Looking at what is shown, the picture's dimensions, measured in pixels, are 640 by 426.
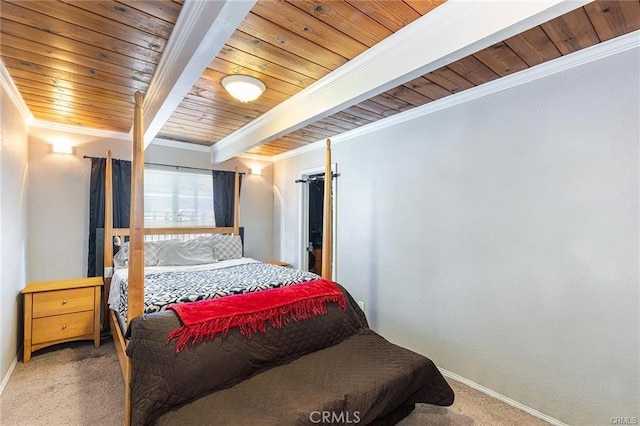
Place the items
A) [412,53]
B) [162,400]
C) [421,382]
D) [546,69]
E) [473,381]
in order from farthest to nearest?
[473,381] < [546,69] < [421,382] < [412,53] < [162,400]

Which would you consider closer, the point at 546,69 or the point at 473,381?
the point at 546,69

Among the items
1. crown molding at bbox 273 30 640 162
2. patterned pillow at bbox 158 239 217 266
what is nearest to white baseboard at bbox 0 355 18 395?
patterned pillow at bbox 158 239 217 266

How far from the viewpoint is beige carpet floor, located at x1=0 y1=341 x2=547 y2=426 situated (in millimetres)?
1976

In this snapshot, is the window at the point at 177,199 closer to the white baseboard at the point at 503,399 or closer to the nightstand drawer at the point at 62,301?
the nightstand drawer at the point at 62,301

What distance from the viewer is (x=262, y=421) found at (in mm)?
1390

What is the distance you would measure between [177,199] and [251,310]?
259 centimetres

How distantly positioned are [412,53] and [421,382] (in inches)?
75.9

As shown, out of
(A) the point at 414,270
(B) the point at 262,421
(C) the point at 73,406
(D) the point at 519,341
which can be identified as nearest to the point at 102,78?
(C) the point at 73,406

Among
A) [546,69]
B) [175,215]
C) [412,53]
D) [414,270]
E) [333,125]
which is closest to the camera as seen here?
A: [412,53]

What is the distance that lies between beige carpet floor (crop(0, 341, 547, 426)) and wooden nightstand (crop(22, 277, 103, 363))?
227mm

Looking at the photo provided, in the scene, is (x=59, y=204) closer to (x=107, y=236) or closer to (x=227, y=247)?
(x=107, y=236)

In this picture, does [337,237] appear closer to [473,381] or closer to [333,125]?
[333,125]
